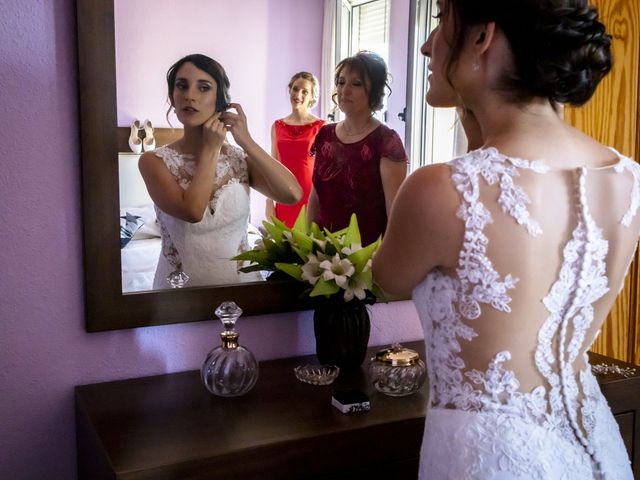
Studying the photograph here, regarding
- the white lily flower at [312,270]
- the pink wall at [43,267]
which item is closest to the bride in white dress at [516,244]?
the white lily flower at [312,270]

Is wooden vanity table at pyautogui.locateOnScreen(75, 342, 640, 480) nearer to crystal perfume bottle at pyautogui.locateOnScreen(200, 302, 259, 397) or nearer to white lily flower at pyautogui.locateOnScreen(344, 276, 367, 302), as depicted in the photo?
crystal perfume bottle at pyautogui.locateOnScreen(200, 302, 259, 397)

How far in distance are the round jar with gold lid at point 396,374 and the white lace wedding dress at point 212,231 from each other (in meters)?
0.36

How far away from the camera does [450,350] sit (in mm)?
985

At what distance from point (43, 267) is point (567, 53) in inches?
41.0

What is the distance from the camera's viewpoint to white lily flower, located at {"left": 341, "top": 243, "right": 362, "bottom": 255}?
1.51 m

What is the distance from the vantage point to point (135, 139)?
1398 mm

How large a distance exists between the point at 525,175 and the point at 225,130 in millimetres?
774

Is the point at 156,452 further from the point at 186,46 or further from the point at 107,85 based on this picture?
the point at 186,46

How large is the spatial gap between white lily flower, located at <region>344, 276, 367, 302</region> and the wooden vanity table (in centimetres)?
19

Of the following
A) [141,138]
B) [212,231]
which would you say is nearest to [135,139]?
[141,138]

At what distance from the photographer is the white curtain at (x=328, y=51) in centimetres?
157

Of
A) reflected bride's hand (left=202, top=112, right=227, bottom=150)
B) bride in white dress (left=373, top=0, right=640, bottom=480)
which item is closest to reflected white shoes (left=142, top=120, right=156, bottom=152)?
reflected bride's hand (left=202, top=112, right=227, bottom=150)

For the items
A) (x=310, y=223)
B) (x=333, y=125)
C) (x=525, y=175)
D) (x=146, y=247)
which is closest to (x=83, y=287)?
(x=146, y=247)

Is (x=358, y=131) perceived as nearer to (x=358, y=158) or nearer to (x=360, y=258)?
(x=358, y=158)
